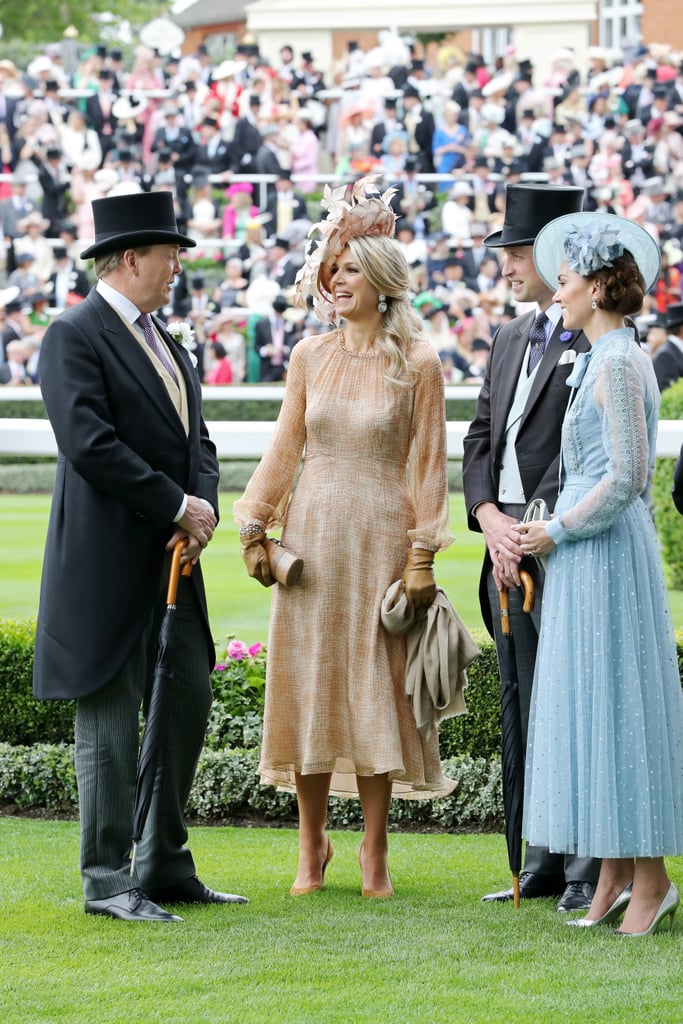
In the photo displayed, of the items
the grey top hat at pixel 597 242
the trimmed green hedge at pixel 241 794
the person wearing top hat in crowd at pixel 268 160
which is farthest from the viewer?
the person wearing top hat in crowd at pixel 268 160

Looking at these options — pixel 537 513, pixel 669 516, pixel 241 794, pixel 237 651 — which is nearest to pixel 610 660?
pixel 537 513

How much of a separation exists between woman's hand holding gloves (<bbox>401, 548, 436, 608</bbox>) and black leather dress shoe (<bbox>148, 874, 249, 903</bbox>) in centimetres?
104

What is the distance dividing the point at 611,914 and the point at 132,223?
2423mm

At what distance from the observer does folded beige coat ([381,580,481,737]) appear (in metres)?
4.67

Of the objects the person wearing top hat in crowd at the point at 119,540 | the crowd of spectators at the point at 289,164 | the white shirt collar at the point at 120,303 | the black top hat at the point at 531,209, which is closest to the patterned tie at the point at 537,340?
the black top hat at the point at 531,209

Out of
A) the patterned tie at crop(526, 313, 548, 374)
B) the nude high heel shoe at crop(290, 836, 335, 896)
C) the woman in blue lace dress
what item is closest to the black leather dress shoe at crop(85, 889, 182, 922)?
the nude high heel shoe at crop(290, 836, 335, 896)

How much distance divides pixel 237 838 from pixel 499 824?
970 millimetres

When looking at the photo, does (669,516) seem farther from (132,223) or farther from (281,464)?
(132,223)

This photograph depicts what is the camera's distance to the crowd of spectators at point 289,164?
828 inches

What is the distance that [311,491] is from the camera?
4.81m

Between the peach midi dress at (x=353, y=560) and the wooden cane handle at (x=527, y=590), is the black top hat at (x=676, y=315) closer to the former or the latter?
the peach midi dress at (x=353, y=560)

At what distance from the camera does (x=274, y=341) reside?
2031 cm

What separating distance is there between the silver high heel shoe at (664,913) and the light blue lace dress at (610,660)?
0.55ft

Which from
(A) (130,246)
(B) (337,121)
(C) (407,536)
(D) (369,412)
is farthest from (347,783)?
(B) (337,121)
